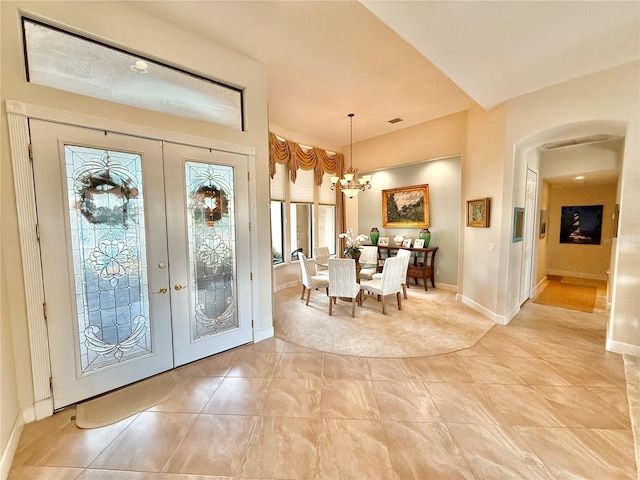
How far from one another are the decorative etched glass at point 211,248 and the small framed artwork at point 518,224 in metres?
4.11

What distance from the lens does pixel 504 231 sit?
381 centimetres

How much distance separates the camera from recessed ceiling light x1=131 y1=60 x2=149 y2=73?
244cm

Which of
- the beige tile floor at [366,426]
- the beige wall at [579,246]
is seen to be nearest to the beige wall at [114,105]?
the beige tile floor at [366,426]

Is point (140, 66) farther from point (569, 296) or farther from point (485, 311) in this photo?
point (569, 296)

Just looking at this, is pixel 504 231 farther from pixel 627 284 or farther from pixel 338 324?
pixel 338 324

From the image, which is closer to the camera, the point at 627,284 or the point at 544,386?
the point at 544,386

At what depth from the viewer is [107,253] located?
89.0 inches

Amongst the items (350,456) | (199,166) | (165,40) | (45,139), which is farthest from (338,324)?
(165,40)

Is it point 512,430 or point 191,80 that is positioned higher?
point 191,80

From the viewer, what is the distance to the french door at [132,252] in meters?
2.06

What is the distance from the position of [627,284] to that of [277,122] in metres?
5.86

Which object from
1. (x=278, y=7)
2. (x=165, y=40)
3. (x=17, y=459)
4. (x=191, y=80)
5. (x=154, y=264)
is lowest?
(x=17, y=459)

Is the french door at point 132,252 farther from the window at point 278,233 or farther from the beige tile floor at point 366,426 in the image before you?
the window at point 278,233

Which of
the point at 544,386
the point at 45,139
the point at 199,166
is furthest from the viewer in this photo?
the point at 199,166
